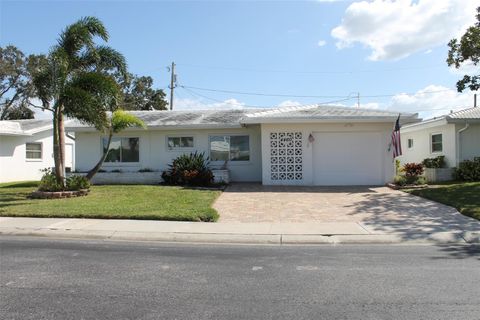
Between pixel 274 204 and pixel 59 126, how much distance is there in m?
7.62

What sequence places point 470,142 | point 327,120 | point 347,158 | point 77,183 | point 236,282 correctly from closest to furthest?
point 236,282
point 77,183
point 327,120
point 347,158
point 470,142

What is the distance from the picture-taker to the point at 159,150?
70.6 feet

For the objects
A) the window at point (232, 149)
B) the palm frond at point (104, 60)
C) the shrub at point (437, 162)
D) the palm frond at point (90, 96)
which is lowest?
the shrub at point (437, 162)

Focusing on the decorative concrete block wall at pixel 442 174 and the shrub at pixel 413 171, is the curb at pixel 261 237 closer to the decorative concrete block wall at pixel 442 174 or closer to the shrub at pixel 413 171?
the shrub at pixel 413 171

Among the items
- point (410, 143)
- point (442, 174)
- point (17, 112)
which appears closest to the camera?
point (442, 174)

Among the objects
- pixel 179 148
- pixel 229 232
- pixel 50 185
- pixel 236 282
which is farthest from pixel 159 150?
pixel 236 282

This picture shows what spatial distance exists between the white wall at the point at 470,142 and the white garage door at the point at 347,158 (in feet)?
14.5

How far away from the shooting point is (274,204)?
45.0ft

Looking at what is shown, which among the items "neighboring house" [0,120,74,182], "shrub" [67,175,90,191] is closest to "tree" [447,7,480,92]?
"shrub" [67,175,90,191]

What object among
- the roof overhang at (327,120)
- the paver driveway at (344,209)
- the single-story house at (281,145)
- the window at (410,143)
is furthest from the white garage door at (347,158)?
the window at (410,143)

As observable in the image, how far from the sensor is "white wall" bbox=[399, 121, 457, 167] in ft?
68.5

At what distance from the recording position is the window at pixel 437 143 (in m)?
22.4

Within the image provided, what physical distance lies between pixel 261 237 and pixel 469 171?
13.8m

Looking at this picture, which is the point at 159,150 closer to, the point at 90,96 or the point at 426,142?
the point at 90,96
